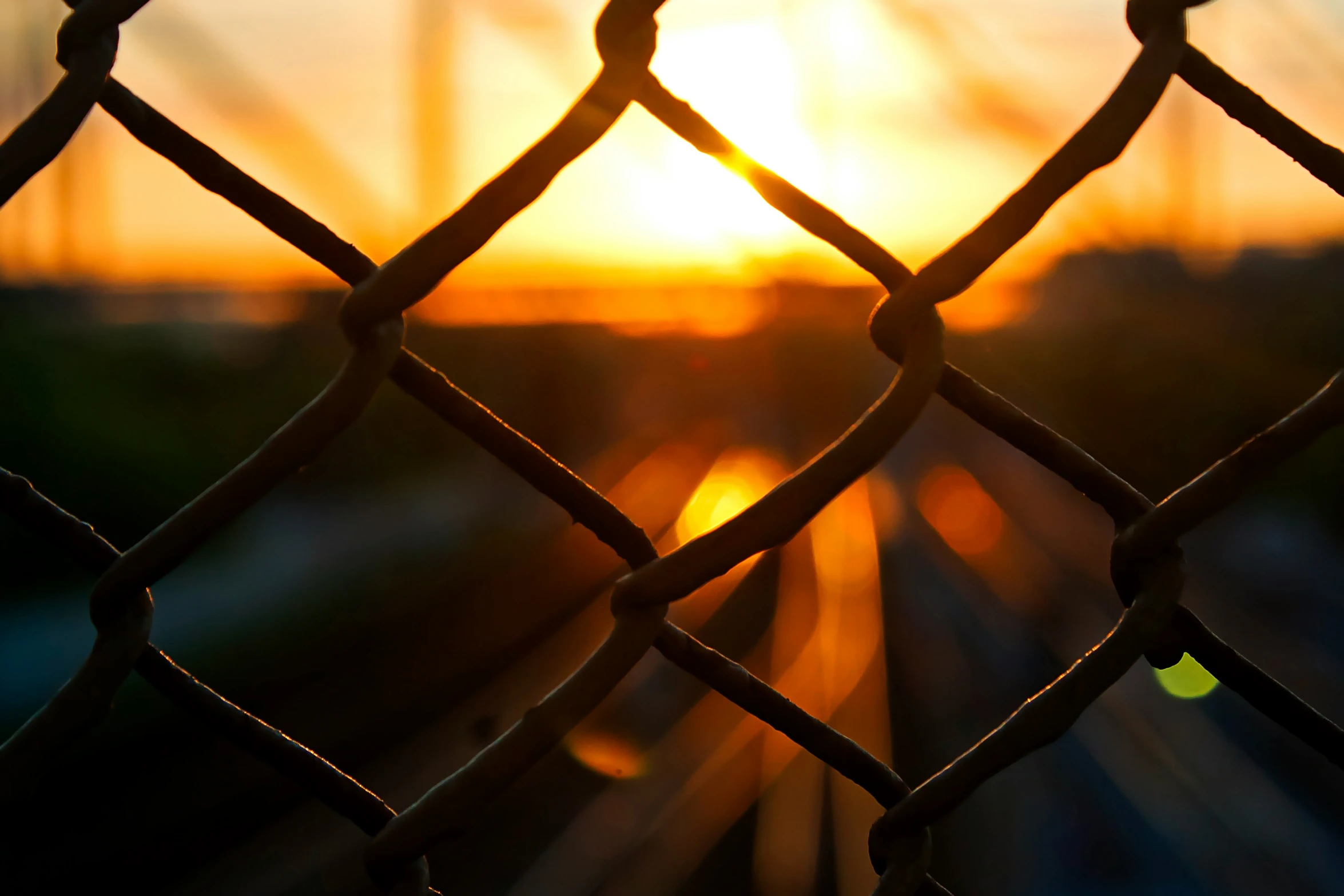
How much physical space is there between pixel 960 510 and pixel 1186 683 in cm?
1708

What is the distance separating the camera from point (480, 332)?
21719 mm

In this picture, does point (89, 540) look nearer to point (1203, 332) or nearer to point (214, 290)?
point (1203, 332)

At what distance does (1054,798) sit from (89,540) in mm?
8689

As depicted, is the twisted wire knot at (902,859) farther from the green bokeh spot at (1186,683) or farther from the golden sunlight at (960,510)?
the golden sunlight at (960,510)

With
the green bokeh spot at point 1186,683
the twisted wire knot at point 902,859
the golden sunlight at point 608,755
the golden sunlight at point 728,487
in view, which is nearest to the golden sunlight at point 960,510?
the golden sunlight at point 728,487

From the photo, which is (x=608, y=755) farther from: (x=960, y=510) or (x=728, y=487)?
(x=960, y=510)

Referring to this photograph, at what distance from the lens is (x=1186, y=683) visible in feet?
42.1

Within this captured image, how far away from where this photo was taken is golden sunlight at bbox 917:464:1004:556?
2456 centimetres

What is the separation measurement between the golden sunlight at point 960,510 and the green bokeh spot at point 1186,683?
8.94 meters

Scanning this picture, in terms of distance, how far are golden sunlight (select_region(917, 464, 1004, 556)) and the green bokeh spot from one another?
8941 millimetres

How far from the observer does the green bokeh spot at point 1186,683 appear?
12086 mm

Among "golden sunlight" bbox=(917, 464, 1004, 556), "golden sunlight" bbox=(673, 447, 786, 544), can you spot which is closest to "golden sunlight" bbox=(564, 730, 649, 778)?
"golden sunlight" bbox=(673, 447, 786, 544)

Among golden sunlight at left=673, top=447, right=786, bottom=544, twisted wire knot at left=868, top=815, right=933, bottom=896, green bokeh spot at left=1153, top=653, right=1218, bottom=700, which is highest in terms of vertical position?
twisted wire knot at left=868, top=815, right=933, bottom=896

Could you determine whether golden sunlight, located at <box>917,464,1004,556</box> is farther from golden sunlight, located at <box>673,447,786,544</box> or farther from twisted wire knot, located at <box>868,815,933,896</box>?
twisted wire knot, located at <box>868,815,933,896</box>
